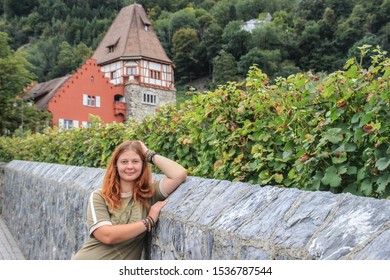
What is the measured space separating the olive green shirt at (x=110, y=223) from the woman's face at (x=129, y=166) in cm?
15

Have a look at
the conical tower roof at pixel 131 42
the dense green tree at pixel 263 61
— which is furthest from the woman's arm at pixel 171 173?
the dense green tree at pixel 263 61

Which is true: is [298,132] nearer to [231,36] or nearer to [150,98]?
[150,98]

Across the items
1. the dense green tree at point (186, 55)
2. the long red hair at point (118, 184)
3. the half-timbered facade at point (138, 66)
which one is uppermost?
the dense green tree at point (186, 55)

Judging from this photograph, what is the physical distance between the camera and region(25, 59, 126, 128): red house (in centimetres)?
4375

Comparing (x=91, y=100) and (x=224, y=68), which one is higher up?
(x=224, y=68)

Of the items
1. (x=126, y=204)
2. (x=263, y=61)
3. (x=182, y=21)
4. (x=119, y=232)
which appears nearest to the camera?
(x=119, y=232)

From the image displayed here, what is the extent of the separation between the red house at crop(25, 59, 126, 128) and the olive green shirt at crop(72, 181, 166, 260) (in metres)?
39.8

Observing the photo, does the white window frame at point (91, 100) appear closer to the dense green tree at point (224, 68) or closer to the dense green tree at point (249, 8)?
the dense green tree at point (224, 68)

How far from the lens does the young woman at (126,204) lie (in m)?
3.15

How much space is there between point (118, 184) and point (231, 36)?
8190 cm

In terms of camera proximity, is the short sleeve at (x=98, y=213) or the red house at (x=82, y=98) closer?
the short sleeve at (x=98, y=213)

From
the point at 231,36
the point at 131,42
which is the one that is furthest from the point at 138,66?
the point at 231,36

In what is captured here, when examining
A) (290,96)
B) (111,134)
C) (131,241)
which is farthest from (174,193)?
(111,134)

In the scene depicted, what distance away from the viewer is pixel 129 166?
335 centimetres
